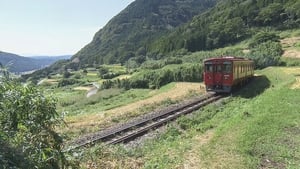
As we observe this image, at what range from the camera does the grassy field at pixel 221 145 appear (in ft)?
37.9

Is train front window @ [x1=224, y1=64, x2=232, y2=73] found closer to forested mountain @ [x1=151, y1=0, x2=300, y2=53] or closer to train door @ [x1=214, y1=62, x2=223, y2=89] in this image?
train door @ [x1=214, y1=62, x2=223, y2=89]

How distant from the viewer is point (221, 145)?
44.5 ft

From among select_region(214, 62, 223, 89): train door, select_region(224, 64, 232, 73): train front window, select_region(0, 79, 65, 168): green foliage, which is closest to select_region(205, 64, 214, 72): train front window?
select_region(214, 62, 223, 89): train door

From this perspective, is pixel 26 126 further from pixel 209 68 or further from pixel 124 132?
pixel 209 68

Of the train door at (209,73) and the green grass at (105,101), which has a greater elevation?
the train door at (209,73)

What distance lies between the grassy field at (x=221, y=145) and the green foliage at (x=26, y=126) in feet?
5.20

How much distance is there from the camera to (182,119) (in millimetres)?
19500

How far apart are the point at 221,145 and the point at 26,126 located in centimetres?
840

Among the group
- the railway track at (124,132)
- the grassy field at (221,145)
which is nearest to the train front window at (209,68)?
the railway track at (124,132)

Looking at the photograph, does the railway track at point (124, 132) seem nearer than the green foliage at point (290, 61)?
Yes

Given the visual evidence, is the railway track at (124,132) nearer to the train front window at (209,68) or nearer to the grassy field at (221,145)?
the grassy field at (221,145)

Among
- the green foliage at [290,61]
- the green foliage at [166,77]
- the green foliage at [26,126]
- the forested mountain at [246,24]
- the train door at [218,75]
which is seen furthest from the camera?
the forested mountain at [246,24]

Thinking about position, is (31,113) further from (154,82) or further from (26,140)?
(154,82)

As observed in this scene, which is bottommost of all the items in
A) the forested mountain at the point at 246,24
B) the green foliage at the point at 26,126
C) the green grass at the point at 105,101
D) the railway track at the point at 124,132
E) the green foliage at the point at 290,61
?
the green grass at the point at 105,101
